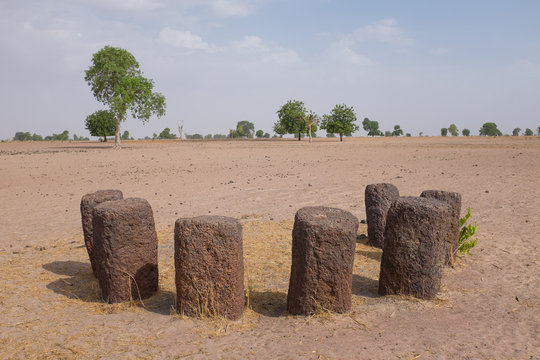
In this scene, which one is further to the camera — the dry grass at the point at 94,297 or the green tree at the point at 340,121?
the green tree at the point at 340,121

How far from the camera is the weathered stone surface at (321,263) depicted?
16.9ft

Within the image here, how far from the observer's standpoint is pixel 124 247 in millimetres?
5707

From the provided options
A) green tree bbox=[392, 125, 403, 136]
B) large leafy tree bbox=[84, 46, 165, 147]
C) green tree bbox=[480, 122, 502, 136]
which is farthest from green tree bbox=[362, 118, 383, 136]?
large leafy tree bbox=[84, 46, 165, 147]

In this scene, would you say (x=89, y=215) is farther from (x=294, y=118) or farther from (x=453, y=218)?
(x=294, y=118)

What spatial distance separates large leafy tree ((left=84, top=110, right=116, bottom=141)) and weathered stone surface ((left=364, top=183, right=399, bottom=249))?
75.2 metres

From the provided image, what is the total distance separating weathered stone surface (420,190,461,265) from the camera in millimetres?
7344

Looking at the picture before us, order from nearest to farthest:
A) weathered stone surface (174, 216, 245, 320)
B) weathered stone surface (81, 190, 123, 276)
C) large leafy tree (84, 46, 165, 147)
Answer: weathered stone surface (174, 216, 245, 320) < weathered stone surface (81, 190, 123, 276) < large leafy tree (84, 46, 165, 147)

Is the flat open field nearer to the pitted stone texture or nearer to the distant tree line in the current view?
the pitted stone texture

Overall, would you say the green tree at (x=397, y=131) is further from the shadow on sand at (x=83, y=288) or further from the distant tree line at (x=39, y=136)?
the shadow on sand at (x=83, y=288)

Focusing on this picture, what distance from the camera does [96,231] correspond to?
5750 millimetres

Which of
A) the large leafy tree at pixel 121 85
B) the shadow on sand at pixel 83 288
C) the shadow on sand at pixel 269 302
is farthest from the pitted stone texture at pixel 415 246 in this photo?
the large leafy tree at pixel 121 85

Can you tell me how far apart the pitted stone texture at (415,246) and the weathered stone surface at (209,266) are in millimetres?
2130

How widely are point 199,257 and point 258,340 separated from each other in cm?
116

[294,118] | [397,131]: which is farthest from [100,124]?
[397,131]
